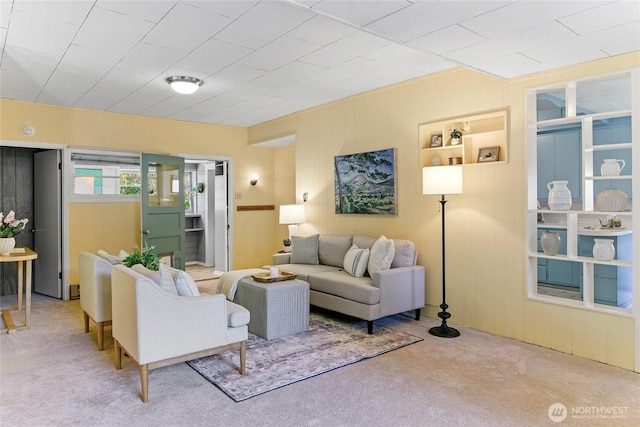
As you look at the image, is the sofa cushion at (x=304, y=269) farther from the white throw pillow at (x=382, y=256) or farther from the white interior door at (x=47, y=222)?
the white interior door at (x=47, y=222)

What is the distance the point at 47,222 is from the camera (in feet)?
19.5

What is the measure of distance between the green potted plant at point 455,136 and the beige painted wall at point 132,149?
415 centimetres

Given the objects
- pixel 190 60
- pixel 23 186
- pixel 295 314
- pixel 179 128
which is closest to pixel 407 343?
pixel 295 314

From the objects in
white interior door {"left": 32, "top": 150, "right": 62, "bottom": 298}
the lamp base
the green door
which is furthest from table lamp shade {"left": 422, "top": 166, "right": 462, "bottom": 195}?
white interior door {"left": 32, "top": 150, "right": 62, "bottom": 298}

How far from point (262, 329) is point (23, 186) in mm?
4794

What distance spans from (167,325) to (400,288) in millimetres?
2356

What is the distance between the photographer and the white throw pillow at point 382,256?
14.0ft

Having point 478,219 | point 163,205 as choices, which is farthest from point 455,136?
point 163,205

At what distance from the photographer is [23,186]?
6.23 meters

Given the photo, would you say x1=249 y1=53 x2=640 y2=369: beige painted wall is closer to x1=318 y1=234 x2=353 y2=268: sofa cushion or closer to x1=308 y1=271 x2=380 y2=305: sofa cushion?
x1=318 y1=234 x2=353 y2=268: sofa cushion

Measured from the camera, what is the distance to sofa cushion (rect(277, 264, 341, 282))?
4.76 m

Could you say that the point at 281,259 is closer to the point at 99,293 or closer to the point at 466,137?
the point at 99,293

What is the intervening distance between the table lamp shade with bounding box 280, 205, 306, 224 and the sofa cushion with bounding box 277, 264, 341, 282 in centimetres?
91

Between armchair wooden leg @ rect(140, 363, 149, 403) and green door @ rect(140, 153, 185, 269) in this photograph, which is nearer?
armchair wooden leg @ rect(140, 363, 149, 403)
